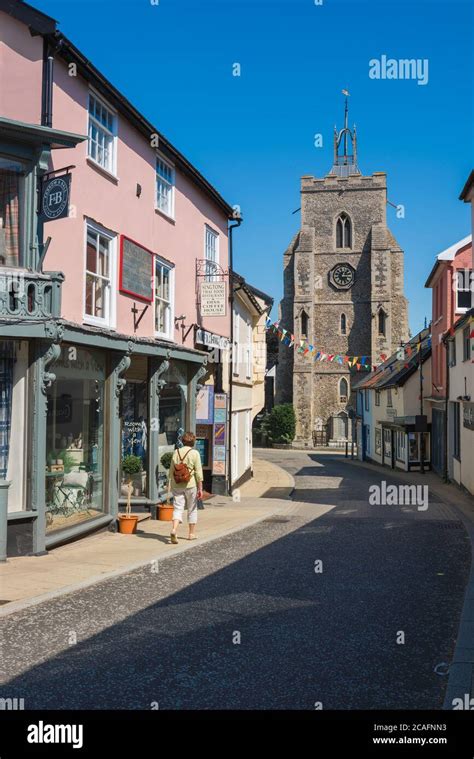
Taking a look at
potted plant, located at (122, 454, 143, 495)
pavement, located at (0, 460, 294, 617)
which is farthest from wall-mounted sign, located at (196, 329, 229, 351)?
potted plant, located at (122, 454, 143, 495)

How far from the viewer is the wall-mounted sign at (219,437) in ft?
67.3

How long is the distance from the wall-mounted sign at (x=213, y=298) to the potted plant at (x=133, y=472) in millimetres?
4672

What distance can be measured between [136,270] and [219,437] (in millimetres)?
7781

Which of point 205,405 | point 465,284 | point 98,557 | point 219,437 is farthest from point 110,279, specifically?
point 465,284

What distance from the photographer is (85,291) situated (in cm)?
1222

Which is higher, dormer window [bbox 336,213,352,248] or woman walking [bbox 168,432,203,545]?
dormer window [bbox 336,213,352,248]

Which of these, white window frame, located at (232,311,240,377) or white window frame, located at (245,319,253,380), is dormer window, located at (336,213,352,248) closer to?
white window frame, located at (245,319,253,380)

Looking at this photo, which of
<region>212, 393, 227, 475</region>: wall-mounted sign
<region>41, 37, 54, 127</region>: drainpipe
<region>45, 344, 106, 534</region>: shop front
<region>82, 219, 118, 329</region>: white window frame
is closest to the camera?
<region>41, 37, 54, 127</region>: drainpipe

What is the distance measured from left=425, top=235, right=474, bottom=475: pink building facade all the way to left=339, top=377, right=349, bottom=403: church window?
36.1 metres

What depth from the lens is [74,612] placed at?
289 inches

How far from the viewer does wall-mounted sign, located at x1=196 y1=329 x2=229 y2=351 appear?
18.1 meters

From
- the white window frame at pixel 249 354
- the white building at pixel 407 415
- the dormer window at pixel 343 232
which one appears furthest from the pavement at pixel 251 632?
the dormer window at pixel 343 232
